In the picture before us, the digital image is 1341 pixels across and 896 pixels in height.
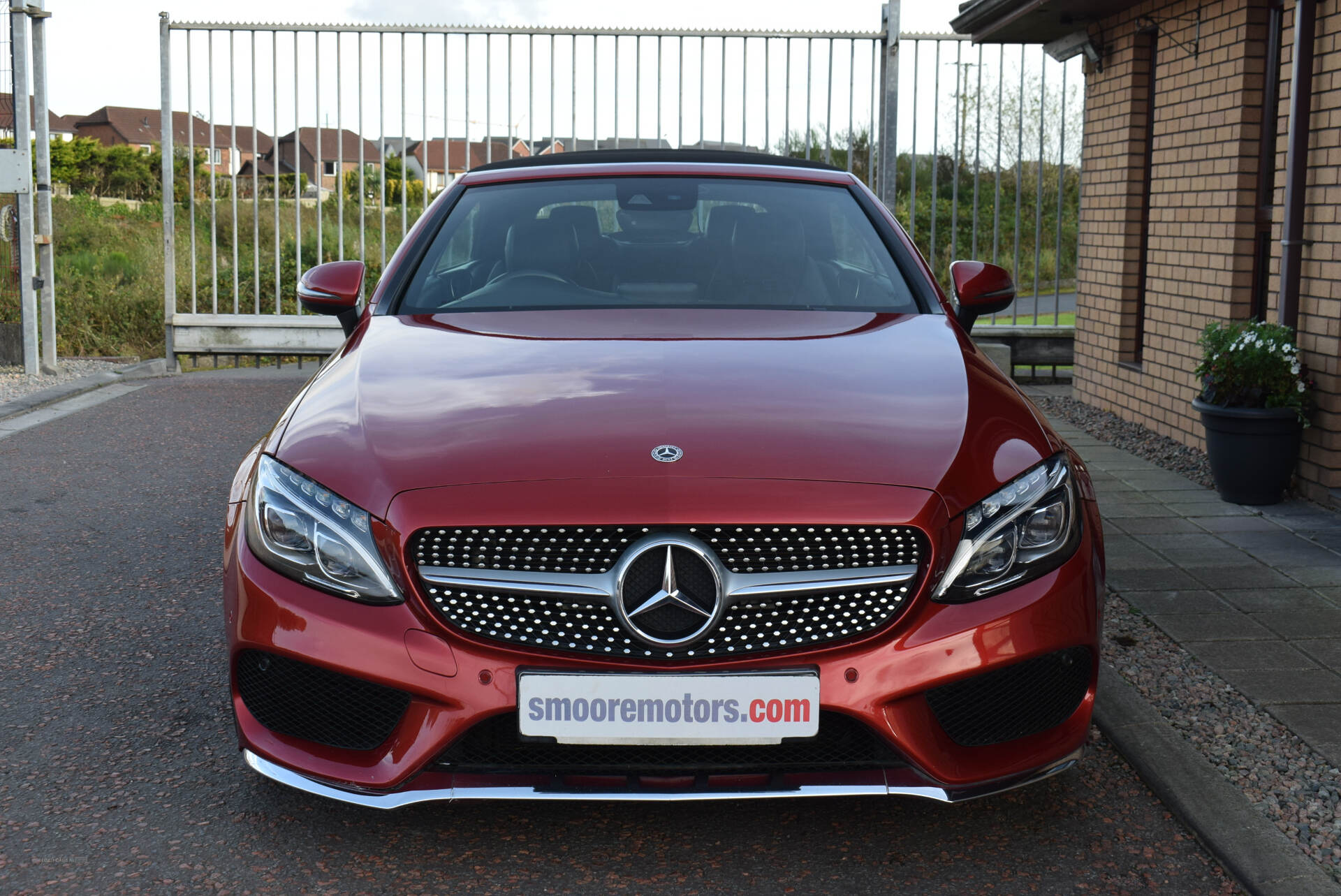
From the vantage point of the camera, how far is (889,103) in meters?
10.7

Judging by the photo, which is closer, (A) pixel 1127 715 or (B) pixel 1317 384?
(A) pixel 1127 715

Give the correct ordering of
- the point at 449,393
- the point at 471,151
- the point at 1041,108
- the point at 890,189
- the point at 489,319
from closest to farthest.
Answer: the point at 449,393 < the point at 489,319 < the point at 1041,108 < the point at 890,189 < the point at 471,151

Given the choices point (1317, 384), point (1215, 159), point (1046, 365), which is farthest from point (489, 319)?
point (1046, 365)

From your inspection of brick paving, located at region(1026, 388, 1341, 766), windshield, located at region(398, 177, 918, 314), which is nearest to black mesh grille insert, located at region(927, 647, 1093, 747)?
brick paving, located at region(1026, 388, 1341, 766)

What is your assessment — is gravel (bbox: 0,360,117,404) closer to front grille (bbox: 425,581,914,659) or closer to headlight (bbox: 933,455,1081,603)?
front grille (bbox: 425,581,914,659)

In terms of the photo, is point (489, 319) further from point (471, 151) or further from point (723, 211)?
point (471, 151)

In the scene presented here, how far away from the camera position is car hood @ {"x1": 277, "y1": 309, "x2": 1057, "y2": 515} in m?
2.56

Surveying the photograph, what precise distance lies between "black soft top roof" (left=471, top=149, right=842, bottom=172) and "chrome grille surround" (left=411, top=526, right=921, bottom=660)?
2.21 metres

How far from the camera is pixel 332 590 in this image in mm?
2516

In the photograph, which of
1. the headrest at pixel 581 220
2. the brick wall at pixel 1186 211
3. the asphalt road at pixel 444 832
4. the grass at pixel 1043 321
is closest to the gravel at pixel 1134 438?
the brick wall at pixel 1186 211

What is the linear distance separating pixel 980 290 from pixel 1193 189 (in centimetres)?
437

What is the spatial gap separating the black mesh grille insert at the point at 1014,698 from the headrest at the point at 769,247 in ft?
5.21

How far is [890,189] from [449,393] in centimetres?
831

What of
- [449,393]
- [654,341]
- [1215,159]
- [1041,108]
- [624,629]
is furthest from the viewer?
[1041,108]
